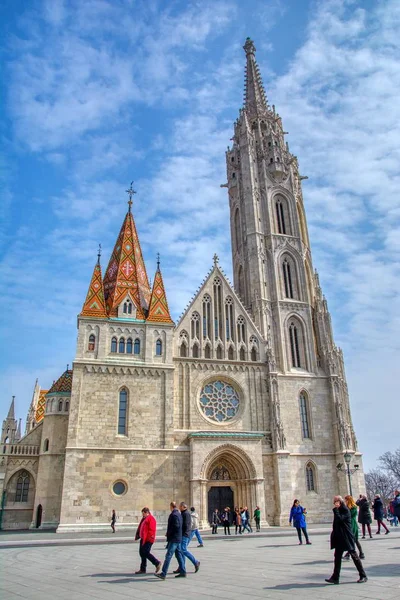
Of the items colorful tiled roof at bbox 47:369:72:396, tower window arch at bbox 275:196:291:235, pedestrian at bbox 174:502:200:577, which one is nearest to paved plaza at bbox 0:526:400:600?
pedestrian at bbox 174:502:200:577

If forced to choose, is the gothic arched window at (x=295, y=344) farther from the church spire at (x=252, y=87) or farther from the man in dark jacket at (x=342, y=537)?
the man in dark jacket at (x=342, y=537)

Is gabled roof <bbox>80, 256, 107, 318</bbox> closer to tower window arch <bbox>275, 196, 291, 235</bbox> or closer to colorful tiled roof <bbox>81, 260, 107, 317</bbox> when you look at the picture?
colorful tiled roof <bbox>81, 260, 107, 317</bbox>

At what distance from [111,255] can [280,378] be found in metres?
16.7

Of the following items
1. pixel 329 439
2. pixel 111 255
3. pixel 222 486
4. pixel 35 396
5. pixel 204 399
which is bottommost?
pixel 222 486

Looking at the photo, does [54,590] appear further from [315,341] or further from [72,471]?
[315,341]

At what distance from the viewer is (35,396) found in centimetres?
4909

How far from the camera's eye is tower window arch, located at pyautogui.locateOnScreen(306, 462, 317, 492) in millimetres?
31141

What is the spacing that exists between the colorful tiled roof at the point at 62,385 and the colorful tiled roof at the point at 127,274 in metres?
A: 5.85

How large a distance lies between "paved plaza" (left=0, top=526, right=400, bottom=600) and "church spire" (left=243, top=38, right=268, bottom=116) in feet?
143

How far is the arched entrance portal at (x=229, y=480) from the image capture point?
28562 mm

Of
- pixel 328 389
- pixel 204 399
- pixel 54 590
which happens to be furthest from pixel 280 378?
pixel 54 590

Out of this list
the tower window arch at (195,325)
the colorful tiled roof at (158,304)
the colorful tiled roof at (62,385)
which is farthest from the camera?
the tower window arch at (195,325)

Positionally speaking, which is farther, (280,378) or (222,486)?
(280,378)

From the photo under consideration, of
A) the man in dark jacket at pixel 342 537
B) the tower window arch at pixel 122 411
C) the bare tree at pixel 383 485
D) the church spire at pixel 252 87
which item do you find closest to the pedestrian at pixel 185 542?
the man in dark jacket at pixel 342 537
